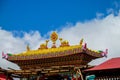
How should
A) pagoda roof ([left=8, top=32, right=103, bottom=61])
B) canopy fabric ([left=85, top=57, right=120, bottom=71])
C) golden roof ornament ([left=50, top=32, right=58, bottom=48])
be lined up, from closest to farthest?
canopy fabric ([left=85, top=57, right=120, bottom=71])
pagoda roof ([left=8, top=32, right=103, bottom=61])
golden roof ornament ([left=50, top=32, right=58, bottom=48])

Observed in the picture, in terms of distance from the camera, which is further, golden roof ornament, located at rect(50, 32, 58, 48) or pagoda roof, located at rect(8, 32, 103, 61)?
golden roof ornament, located at rect(50, 32, 58, 48)

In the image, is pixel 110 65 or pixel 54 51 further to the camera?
pixel 54 51

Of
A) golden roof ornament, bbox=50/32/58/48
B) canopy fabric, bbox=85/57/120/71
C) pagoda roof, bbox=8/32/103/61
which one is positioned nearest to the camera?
canopy fabric, bbox=85/57/120/71

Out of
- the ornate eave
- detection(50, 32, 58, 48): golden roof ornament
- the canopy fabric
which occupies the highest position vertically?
detection(50, 32, 58, 48): golden roof ornament

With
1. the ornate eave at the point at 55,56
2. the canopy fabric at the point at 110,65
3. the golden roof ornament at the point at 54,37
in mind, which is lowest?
the canopy fabric at the point at 110,65

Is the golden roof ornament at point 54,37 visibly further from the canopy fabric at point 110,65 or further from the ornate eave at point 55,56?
the canopy fabric at point 110,65

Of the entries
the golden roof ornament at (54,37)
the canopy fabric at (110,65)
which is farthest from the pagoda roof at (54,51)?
the canopy fabric at (110,65)

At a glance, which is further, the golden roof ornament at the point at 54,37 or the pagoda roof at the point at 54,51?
the golden roof ornament at the point at 54,37

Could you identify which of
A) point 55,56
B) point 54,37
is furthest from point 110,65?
point 54,37

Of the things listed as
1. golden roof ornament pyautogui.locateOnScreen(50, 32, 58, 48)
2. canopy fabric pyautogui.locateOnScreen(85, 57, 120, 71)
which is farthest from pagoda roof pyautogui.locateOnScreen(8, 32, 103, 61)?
canopy fabric pyautogui.locateOnScreen(85, 57, 120, 71)

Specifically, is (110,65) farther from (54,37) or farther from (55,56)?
(54,37)

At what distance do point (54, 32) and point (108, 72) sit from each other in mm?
10128

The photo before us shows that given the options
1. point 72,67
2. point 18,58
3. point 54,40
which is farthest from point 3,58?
point 72,67

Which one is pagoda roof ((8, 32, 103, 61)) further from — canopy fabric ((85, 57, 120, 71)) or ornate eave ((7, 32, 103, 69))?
canopy fabric ((85, 57, 120, 71))
